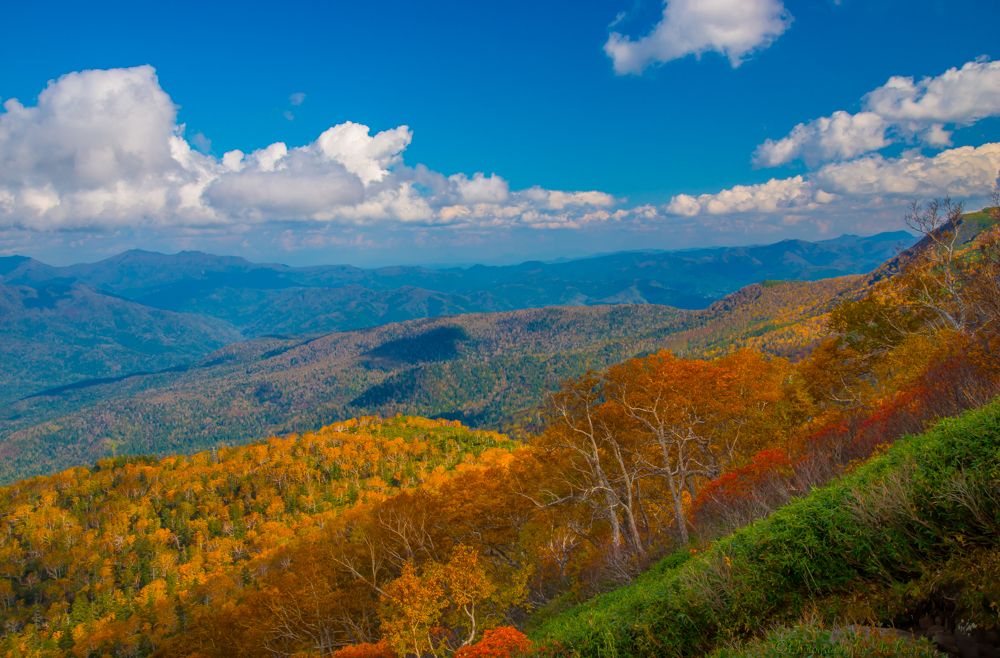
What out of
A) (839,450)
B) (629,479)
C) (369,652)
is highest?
(839,450)

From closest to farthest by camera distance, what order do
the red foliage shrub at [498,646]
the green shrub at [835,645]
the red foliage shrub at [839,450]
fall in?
1. the green shrub at [835,645]
2. the red foliage shrub at [498,646]
3. the red foliage shrub at [839,450]

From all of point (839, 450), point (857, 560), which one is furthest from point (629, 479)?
point (857, 560)

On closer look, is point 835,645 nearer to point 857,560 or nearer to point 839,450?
point 857,560

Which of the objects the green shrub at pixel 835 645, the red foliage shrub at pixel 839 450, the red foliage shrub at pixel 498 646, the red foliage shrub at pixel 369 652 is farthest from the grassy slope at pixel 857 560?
the red foliage shrub at pixel 369 652

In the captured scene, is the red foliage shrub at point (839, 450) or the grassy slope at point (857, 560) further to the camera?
the red foliage shrub at point (839, 450)

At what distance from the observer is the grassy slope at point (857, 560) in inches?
255

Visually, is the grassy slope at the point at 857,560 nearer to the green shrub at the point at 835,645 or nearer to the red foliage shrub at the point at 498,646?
the green shrub at the point at 835,645

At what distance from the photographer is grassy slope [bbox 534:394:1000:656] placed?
6484 millimetres

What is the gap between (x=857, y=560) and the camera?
24.4 ft

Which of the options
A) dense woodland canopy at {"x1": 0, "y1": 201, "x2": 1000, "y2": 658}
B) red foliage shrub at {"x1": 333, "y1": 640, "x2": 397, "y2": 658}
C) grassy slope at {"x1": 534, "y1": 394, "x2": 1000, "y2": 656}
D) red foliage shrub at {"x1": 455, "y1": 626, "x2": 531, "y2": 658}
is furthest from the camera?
red foliage shrub at {"x1": 333, "y1": 640, "x2": 397, "y2": 658}

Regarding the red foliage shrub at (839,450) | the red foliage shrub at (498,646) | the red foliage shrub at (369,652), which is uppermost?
the red foliage shrub at (839,450)

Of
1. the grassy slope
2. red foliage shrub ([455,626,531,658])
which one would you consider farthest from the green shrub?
red foliage shrub ([455,626,531,658])

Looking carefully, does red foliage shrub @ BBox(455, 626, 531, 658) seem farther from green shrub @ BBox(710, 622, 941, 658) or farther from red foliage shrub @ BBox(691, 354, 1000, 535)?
green shrub @ BBox(710, 622, 941, 658)

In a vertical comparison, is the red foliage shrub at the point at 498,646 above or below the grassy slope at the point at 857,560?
below
